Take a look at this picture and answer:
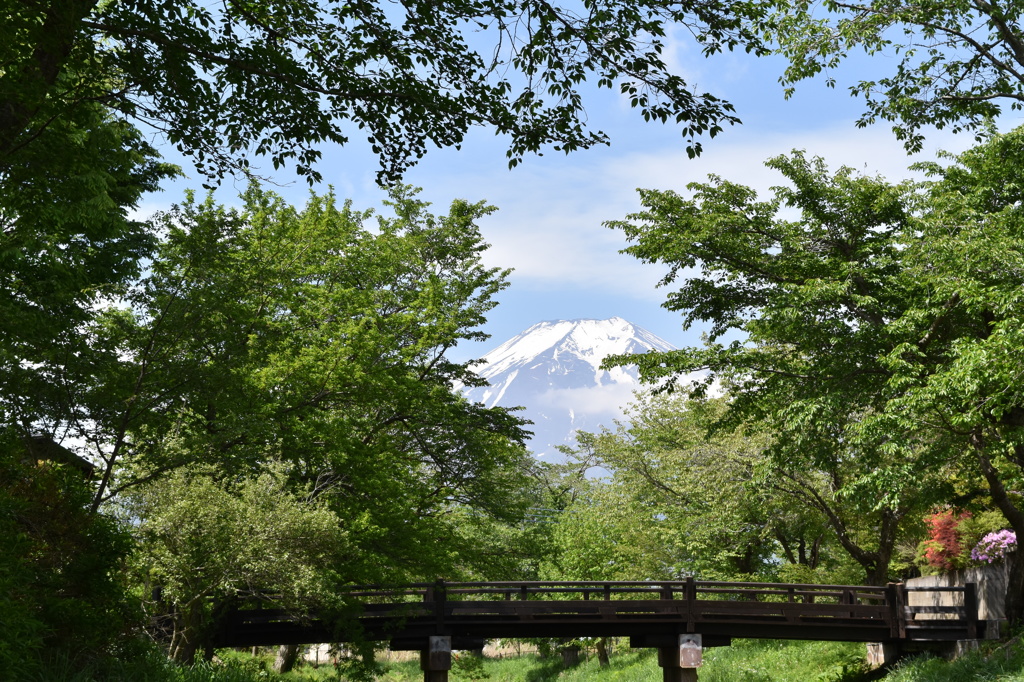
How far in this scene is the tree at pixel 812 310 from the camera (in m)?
17.2

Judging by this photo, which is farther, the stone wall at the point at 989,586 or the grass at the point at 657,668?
the stone wall at the point at 989,586

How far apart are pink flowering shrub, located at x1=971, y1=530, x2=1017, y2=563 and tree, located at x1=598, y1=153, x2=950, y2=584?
1944 millimetres

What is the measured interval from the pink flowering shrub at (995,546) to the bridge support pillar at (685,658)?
739 cm

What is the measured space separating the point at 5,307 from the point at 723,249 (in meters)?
14.4

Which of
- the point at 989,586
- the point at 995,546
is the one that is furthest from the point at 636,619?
the point at 995,546

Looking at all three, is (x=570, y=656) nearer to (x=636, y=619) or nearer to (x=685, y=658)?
(x=685, y=658)

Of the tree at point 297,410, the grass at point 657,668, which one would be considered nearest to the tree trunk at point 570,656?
the grass at point 657,668

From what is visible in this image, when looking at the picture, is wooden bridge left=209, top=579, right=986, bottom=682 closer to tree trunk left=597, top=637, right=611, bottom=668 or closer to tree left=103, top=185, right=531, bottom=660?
tree left=103, top=185, right=531, bottom=660

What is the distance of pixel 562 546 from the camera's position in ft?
122

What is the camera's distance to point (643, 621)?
22.2 meters

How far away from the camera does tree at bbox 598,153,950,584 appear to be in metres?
17.2

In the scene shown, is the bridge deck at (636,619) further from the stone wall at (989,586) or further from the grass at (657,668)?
the grass at (657,668)

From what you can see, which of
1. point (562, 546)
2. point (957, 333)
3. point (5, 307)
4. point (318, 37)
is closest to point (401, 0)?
point (318, 37)

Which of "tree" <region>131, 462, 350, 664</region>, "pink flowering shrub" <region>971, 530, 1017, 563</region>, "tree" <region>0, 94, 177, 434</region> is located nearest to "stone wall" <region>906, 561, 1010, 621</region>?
"pink flowering shrub" <region>971, 530, 1017, 563</region>
